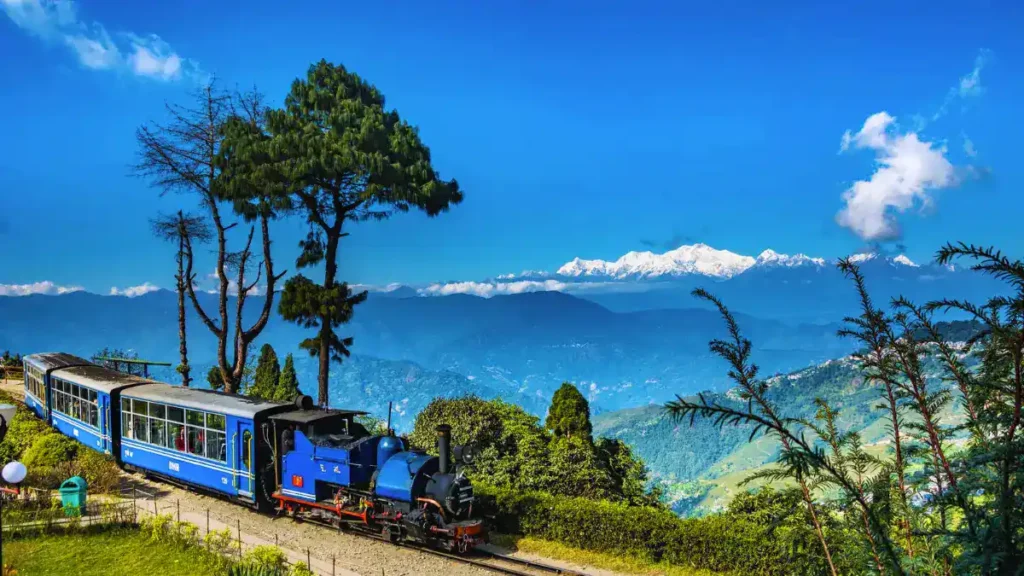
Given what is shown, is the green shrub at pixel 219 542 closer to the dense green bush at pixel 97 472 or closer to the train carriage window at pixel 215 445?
the train carriage window at pixel 215 445

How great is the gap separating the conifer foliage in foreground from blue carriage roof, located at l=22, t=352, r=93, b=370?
99.5 feet

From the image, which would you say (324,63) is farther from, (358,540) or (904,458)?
(904,458)

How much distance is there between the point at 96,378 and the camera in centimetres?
2422

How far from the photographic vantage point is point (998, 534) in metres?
3.28

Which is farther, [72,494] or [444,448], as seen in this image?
[72,494]

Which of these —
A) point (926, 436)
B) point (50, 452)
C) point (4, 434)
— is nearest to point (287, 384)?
point (50, 452)

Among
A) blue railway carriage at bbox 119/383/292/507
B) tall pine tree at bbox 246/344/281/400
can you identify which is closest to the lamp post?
blue railway carriage at bbox 119/383/292/507

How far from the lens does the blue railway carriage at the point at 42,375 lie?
92.3ft

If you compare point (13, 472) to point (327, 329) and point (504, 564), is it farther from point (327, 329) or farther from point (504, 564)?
point (327, 329)

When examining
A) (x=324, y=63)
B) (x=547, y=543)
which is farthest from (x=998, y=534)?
(x=324, y=63)

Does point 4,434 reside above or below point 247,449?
above

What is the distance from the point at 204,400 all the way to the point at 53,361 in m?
14.9

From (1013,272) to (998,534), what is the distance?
126 cm

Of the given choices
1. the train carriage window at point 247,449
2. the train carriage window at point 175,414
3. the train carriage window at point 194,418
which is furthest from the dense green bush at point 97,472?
the train carriage window at point 247,449
